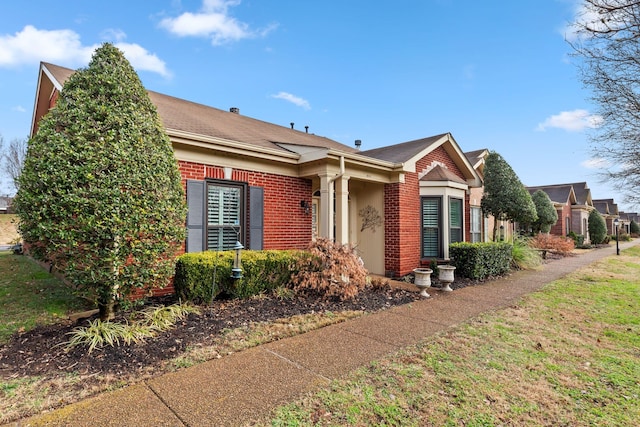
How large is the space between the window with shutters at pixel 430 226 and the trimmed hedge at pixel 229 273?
15.3 feet

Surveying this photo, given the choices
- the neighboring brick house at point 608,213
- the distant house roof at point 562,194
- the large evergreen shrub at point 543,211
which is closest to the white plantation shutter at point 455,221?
the large evergreen shrub at point 543,211

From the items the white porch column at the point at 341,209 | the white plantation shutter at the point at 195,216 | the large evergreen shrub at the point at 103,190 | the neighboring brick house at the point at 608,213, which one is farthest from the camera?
the neighboring brick house at the point at 608,213

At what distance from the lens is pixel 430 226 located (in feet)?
31.7

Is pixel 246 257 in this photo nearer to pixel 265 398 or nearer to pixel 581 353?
pixel 265 398

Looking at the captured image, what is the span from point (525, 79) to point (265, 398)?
1172 centimetres

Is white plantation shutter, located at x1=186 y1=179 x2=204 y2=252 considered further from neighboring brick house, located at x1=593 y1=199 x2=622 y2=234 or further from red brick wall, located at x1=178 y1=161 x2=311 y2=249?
neighboring brick house, located at x1=593 y1=199 x2=622 y2=234

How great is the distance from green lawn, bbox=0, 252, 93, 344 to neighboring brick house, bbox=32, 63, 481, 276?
7.09 ft

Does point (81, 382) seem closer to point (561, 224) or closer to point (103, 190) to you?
point (103, 190)

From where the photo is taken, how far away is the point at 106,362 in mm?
3443

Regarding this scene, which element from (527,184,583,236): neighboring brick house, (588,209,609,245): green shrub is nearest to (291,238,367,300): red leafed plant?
(527,184,583,236): neighboring brick house

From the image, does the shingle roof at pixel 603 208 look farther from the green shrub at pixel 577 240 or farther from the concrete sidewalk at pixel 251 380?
the concrete sidewalk at pixel 251 380

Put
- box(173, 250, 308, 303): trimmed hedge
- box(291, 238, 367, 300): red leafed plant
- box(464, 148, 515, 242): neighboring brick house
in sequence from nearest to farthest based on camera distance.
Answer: box(173, 250, 308, 303): trimmed hedge → box(291, 238, 367, 300): red leafed plant → box(464, 148, 515, 242): neighboring brick house

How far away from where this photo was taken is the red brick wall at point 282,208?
7.35 metres

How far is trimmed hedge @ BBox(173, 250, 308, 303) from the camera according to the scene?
17.1 ft
